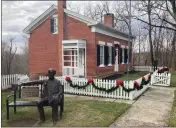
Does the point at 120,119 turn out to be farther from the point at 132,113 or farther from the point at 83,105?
the point at 83,105

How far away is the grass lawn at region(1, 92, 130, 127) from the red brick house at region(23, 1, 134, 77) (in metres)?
6.60

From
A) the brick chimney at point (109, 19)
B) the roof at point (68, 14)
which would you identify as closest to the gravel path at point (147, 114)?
the roof at point (68, 14)

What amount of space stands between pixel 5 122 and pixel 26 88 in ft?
4.51

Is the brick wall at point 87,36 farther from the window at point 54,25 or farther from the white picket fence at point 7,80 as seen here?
the white picket fence at point 7,80

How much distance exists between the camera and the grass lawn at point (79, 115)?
5.77 m

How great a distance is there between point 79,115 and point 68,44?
8432mm

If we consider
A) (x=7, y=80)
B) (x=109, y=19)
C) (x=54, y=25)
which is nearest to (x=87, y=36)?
(x=54, y=25)

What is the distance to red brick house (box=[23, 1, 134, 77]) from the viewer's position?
45.9 ft

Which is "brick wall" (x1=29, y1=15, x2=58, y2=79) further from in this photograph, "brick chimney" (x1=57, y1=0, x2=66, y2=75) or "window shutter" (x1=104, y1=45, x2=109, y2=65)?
"window shutter" (x1=104, y1=45, x2=109, y2=65)

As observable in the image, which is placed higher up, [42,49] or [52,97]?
[42,49]

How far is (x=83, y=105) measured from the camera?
7.69m

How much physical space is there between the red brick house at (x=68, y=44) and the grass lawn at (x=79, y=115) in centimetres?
660

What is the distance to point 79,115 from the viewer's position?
645 cm

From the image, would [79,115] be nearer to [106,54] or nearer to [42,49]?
[106,54]
